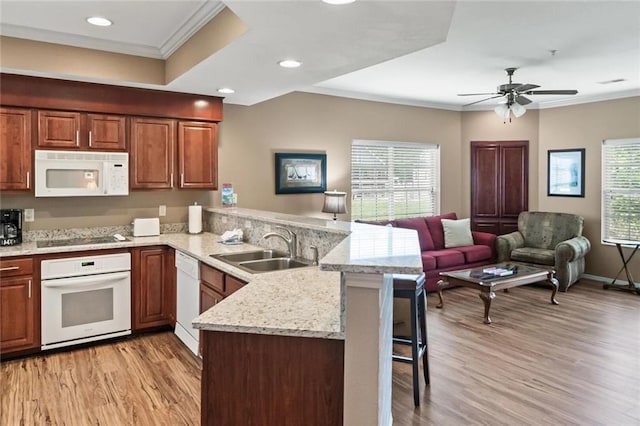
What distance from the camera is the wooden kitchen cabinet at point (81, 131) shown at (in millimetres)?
3791

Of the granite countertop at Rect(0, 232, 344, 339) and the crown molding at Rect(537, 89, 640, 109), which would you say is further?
the crown molding at Rect(537, 89, 640, 109)

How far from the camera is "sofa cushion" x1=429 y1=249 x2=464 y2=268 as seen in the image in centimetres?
570

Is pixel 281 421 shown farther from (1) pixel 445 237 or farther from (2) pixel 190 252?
(1) pixel 445 237

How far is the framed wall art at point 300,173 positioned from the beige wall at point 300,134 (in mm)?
84

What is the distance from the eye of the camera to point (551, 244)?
6.48 m

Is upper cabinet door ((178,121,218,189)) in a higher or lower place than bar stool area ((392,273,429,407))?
higher

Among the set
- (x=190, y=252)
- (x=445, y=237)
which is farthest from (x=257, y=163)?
(x=445, y=237)

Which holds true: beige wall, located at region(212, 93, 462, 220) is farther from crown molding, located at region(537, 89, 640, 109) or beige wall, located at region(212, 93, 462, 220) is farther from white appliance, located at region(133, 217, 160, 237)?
crown molding, located at region(537, 89, 640, 109)

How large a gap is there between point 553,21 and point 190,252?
134 inches

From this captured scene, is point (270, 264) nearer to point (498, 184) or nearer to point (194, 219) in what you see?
point (194, 219)

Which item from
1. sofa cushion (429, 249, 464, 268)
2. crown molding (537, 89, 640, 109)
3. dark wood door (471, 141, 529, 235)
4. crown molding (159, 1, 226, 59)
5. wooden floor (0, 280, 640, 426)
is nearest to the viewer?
wooden floor (0, 280, 640, 426)

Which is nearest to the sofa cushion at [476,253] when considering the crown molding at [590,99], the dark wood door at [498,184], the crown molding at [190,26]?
the dark wood door at [498,184]

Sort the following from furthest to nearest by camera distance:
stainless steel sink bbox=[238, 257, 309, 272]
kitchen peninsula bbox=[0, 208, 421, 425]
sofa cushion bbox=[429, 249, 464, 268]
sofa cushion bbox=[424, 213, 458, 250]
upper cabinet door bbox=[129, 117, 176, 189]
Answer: sofa cushion bbox=[424, 213, 458, 250] < sofa cushion bbox=[429, 249, 464, 268] < upper cabinet door bbox=[129, 117, 176, 189] < stainless steel sink bbox=[238, 257, 309, 272] < kitchen peninsula bbox=[0, 208, 421, 425]

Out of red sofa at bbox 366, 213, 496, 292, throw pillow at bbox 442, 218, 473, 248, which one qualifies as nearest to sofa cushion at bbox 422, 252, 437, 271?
red sofa at bbox 366, 213, 496, 292
